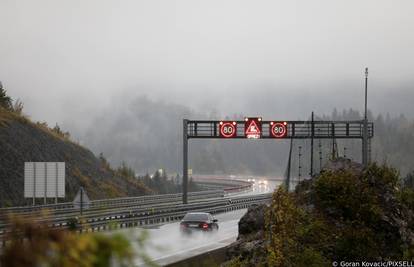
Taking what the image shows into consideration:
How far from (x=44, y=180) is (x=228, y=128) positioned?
20.0 m

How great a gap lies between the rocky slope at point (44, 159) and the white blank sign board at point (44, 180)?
11227 mm

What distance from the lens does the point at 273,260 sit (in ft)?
40.4

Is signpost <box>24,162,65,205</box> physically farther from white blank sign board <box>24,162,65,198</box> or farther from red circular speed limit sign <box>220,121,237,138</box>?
red circular speed limit sign <box>220,121,237,138</box>

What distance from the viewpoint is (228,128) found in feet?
166

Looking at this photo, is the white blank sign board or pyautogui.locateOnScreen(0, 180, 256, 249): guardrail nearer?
pyautogui.locateOnScreen(0, 180, 256, 249): guardrail

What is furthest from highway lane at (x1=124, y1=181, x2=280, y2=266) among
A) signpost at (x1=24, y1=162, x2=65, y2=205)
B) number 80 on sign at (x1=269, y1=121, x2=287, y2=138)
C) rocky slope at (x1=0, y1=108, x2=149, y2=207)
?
rocky slope at (x1=0, y1=108, x2=149, y2=207)

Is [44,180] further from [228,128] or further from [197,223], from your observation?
[228,128]

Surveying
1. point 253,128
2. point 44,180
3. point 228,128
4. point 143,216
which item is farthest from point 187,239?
point 253,128

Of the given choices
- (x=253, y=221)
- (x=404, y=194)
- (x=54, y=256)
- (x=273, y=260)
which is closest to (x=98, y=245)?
(x=54, y=256)

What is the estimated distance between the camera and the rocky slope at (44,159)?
4744 centimetres

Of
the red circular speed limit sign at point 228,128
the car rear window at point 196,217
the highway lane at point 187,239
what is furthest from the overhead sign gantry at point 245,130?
the car rear window at point 196,217

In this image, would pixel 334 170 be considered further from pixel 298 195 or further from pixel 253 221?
pixel 253 221

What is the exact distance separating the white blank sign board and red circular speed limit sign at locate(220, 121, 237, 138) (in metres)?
19.3

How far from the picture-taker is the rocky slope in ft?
156
